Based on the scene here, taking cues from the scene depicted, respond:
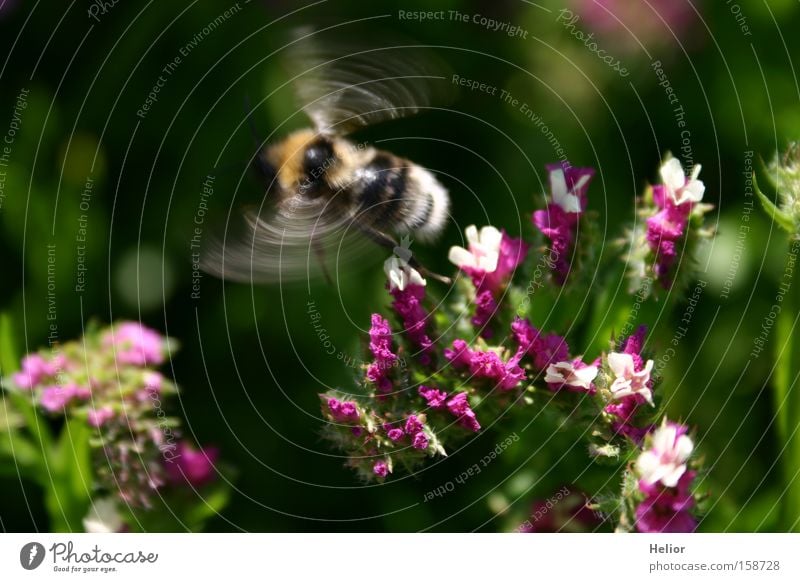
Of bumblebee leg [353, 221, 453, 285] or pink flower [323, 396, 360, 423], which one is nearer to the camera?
pink flower [323, 396, 360, 423]

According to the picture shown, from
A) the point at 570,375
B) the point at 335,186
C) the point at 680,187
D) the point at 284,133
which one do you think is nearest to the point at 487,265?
the point at 570,375

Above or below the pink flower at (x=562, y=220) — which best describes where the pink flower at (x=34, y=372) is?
below

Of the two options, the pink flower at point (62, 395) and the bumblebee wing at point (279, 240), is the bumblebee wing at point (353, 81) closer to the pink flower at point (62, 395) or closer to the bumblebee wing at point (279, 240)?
the bumblebee wing at point (279, 240)

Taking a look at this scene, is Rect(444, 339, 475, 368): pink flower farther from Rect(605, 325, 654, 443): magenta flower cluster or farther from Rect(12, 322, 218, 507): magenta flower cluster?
Rect(12, 322, 218, 507): magenta flower cluster

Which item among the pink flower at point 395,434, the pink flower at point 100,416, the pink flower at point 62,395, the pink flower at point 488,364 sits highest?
the pink flower at point 62,395

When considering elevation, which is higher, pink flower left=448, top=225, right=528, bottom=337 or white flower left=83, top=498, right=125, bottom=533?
pink flower left=448, top=225, right=528, bottom=337

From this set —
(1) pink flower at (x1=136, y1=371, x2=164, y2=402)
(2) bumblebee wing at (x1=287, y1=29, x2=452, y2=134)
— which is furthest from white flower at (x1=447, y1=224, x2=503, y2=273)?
(1) pink flower at (x1=136, y1=371, x2=164, y2=402)

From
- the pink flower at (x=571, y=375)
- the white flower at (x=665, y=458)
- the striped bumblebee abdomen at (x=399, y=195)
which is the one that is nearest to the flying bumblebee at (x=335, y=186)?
the striped bumblebee abdomen at (x=399, y=195)
